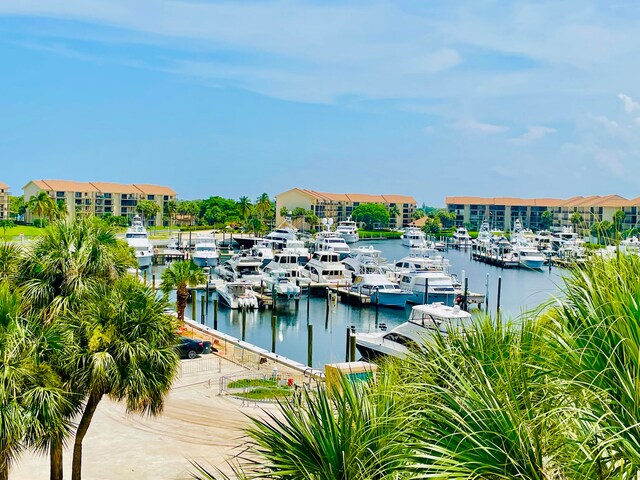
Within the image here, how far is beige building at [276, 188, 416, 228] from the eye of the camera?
16950 cm

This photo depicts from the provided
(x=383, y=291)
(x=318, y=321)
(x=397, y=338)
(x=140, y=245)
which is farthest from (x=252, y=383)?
(x=140, y=245)

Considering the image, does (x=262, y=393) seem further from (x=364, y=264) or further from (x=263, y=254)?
(x=263, y=254)

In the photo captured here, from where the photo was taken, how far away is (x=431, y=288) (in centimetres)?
5716

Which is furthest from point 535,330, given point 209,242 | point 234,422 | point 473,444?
point 209,242

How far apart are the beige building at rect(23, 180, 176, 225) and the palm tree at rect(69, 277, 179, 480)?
135 m

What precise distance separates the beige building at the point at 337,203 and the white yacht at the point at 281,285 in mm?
107296

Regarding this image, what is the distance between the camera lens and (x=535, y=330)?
8.80m

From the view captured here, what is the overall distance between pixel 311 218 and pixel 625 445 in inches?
6017

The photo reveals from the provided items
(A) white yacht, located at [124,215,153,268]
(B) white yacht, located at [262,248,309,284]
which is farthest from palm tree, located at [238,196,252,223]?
(B) white yacht, located at [262,248,309,284]

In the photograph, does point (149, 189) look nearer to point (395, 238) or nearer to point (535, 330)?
point (395, 238)

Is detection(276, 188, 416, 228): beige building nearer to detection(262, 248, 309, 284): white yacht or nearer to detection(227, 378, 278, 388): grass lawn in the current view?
detection(262, 248, 309, 284): white yacht

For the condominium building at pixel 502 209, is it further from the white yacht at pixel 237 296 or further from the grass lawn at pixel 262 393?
the grass lawn at pixel 262 393

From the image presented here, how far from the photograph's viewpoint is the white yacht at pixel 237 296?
5322 cm

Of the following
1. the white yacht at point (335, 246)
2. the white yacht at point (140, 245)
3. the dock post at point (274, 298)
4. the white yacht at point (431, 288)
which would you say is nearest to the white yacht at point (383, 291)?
the white yacht at point (431, 288)
